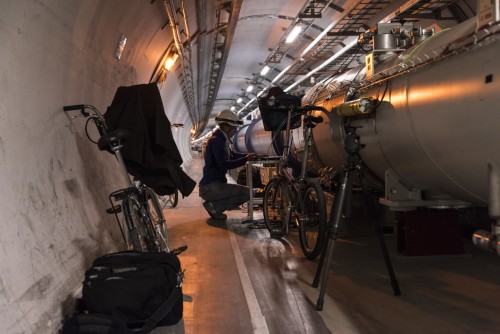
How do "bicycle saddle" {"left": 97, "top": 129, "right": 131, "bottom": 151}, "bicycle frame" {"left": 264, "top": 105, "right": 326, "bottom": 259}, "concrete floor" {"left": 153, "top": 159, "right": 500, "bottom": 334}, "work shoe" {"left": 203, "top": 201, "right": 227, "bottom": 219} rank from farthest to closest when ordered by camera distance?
1. "work shoe" {"left": 203, "top": 201, "right": 227, "bottom": 219}
2. "bicycle frame" {"left": 264, "top": 105, "right": 326, "bottom": 259}
3. "bicycle saddle" {"left": 97, "top": 129, "right": 131, "bottom": 151}
4. "concrete floor" {"left": 153, "top": 159, "right": 500, "bottom": 334}

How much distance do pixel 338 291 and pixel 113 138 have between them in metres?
2.17

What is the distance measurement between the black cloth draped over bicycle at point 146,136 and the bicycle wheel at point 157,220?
0.14 meters

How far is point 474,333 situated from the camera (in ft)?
9.69

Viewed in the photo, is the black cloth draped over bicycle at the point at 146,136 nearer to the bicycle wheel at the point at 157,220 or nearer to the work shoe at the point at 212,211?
the bicycle wheel at the point at 157,220

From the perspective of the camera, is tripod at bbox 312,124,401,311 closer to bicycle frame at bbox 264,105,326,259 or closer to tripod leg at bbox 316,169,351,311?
tripod leg at bbox 316,169,351,311

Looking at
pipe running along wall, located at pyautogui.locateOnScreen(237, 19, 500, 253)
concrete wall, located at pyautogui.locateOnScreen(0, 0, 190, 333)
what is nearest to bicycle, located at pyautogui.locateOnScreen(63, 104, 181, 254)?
concrete wall, located at pyautogui.locateOnScreen(0, 0, 190, 333)

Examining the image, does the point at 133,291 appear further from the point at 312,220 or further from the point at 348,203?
the point at 312,220

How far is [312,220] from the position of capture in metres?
4.84

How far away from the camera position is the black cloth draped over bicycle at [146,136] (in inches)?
149

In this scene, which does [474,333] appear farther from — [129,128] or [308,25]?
[308,25]

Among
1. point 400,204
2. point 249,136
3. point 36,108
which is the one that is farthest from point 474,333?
point 249,136

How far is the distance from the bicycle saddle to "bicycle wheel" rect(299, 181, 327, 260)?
1992 mm

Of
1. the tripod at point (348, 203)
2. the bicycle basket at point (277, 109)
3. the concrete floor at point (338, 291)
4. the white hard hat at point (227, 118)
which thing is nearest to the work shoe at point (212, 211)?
the white hard hat at point (227, 118)

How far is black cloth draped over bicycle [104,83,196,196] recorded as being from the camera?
149 inches
